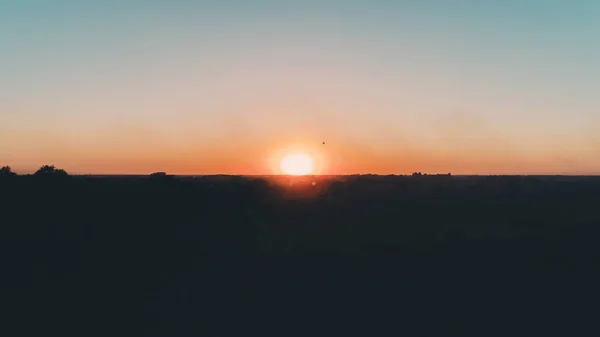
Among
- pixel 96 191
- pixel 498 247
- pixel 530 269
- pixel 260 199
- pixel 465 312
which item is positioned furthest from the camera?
pixel 260 199

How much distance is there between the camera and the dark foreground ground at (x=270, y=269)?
23.9 m

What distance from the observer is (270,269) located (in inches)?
1230

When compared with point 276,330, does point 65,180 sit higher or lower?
higher

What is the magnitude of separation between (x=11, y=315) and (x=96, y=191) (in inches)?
839

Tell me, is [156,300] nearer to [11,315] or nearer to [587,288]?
[11,315]

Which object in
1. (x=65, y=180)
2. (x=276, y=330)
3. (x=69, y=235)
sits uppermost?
(x=65, y=180)

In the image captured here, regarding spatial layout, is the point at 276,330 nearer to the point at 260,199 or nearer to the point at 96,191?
the point at 96,191

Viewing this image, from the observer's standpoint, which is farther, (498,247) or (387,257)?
(498,247)

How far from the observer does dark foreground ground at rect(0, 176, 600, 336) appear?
2386 cm

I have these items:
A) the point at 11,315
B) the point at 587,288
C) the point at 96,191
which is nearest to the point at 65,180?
the point at 96,191

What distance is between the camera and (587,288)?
93.1 feet

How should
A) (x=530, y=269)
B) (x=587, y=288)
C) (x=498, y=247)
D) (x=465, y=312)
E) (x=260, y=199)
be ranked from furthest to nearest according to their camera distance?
1. (x=260, y=199)
2. (x=498, y=247)
3. (x=530, y=269)
4. (x=587, y=288)
5. (x=465, y=312)

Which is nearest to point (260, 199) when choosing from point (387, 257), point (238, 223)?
point (238, 223)

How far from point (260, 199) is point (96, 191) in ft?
49.1
